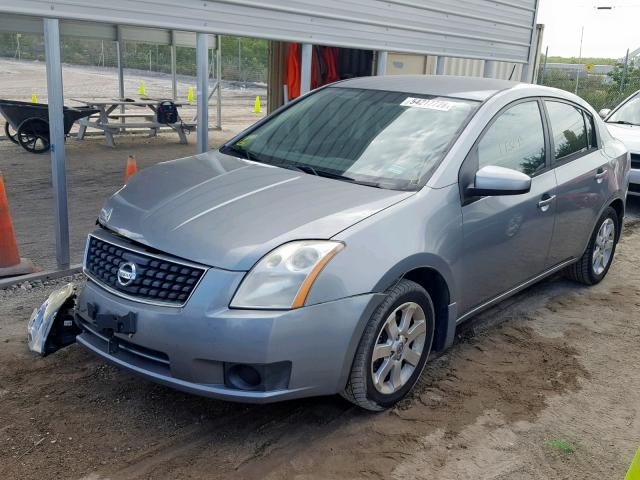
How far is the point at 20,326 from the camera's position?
4.28 meters

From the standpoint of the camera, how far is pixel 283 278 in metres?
2.90

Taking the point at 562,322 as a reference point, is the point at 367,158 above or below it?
above

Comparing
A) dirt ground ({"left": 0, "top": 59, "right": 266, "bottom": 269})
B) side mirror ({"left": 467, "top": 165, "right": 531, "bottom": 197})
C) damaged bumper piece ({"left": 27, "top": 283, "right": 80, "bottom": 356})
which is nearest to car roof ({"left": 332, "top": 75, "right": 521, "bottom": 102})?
side mirror ({"left": 467, "top": 165, "right": 531, "bottom": 197})

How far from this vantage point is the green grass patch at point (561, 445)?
3242mm

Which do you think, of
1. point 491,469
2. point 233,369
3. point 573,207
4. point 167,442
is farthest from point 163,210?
point 573,207

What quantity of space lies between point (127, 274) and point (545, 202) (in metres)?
2.71

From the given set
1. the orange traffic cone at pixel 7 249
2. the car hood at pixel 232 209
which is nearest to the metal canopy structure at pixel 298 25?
the orange traffic cone at pixel 7 249

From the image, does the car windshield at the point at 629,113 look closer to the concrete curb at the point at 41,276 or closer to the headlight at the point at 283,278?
the concrete curb at the point at 41,276

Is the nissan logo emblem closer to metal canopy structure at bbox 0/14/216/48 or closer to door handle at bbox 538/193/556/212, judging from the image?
door handle at bbox 538/193/556/212

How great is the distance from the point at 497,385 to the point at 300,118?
83.2 inches

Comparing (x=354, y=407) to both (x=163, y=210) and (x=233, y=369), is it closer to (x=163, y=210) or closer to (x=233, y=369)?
(x=233, y=369)

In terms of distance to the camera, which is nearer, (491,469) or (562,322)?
(491,469)

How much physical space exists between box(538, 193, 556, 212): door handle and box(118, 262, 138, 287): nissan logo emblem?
2609mm

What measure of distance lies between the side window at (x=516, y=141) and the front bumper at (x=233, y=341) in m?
1.43
